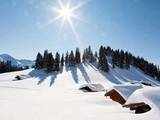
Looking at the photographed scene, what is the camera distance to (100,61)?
143875 mm

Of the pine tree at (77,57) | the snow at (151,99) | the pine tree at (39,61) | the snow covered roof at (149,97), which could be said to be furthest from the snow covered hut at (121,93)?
the pine tree at (77,57)

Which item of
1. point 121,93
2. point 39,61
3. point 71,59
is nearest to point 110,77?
point 39,61

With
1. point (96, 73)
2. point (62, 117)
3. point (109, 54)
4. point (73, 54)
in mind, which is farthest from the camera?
point (109, 54)

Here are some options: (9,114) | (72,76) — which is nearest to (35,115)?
(9,114)

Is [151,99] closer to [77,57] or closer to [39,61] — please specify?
[39,61]

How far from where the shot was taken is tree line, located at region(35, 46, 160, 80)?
14150cm

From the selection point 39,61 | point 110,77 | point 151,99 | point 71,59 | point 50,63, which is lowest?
point 151,99

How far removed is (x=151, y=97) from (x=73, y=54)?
507 ft

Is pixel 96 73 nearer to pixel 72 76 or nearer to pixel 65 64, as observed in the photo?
pixel 72 76

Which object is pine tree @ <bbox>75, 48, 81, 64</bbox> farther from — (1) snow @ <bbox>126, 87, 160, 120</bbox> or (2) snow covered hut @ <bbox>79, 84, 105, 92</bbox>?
(1) snow @ <bbox>126, 87, 160, 120</bbox>

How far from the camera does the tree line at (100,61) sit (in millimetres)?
141500

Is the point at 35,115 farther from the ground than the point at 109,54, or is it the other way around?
the point at 109,54

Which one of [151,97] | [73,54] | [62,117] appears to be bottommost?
[62,117]

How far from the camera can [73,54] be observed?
166m
